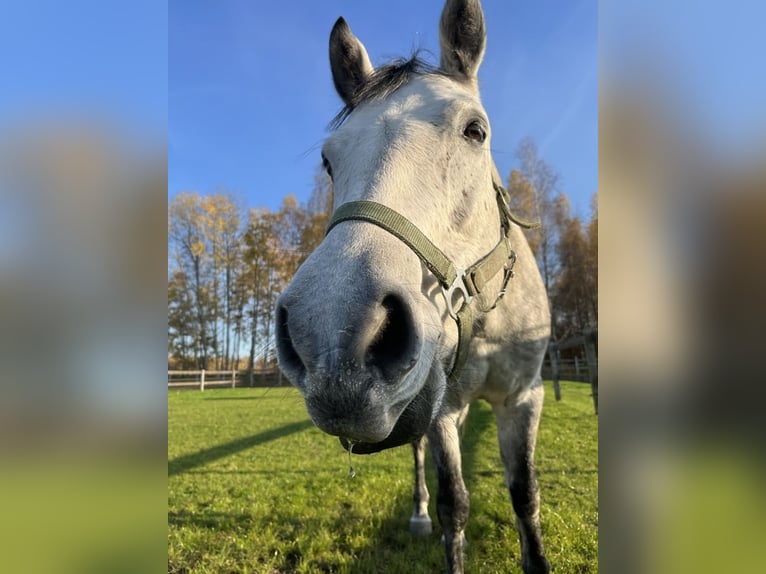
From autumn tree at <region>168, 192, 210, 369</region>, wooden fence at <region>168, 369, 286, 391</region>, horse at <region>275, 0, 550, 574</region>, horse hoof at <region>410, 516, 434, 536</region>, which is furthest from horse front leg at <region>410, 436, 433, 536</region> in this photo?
wooden fence at <region>168, 369, 286, 391</region>

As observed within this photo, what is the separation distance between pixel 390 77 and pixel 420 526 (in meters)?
3.99

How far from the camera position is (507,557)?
3729 millimetres

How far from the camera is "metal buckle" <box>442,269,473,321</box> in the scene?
195 cm

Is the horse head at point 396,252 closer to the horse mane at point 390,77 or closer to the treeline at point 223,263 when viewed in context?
the horse mane at point 390,77

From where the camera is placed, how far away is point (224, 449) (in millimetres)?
8805

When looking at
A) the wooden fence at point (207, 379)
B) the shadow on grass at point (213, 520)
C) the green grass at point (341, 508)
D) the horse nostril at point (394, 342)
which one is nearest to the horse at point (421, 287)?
the horse nostril at point (394, 342)

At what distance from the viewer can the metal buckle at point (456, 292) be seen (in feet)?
6.40

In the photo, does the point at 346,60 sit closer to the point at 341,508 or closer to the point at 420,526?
the point at 420,526

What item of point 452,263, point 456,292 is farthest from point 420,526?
point 452,263
